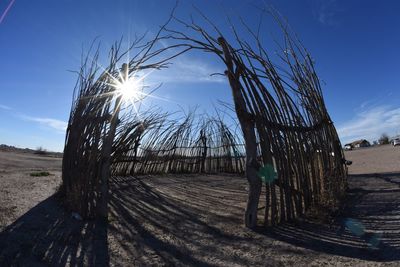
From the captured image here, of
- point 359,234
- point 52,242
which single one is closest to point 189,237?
point 52,242

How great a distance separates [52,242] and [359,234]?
2438mm

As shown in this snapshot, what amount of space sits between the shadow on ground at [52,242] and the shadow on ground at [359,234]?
55.9 inches

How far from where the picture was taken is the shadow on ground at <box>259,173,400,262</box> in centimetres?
237

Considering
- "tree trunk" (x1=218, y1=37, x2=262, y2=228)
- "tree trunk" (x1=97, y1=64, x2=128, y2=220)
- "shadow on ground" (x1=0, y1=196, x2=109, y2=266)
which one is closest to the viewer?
"shadow on ground" (x1=0, y1=196, x2=109, y2=266)

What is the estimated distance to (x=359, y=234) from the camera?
2723mm

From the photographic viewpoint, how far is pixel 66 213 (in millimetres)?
3715

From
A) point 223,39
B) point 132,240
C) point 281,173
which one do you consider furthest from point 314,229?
point 223,39

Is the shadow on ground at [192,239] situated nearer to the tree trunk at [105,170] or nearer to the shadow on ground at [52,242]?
the shadow on ground at [52,242]

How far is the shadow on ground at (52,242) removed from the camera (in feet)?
7.57

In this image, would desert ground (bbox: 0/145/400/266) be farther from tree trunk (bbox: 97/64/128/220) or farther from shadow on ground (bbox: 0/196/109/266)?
tree trunk (bbox: 97/64/128/220)

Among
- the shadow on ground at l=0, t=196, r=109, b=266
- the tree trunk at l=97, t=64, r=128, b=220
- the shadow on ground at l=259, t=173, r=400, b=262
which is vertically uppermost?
the tree trunk at l=97, t=64, r=128, b=220

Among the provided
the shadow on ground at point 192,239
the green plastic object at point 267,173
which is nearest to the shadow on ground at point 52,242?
the shadow on ground at point 192,239

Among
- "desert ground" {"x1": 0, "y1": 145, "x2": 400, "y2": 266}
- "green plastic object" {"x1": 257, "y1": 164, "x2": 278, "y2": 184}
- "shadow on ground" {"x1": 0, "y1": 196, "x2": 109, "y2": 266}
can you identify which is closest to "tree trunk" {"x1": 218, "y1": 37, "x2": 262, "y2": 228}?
"green plastic object" {"x1": 257, "y1": 164, "x2": 278, "y2": 184}

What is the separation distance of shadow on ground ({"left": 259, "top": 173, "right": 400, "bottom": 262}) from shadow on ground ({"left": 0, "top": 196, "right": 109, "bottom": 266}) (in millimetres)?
1419
